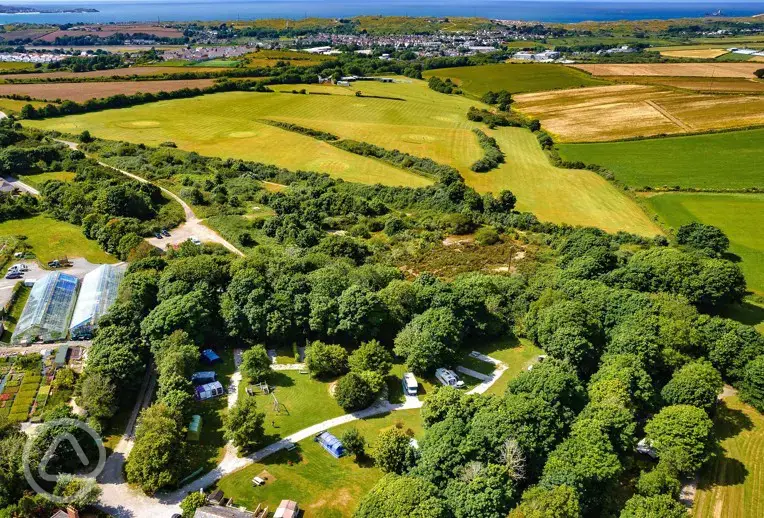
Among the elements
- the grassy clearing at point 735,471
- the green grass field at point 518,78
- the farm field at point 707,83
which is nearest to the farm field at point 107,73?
the green grass field at point 518,78

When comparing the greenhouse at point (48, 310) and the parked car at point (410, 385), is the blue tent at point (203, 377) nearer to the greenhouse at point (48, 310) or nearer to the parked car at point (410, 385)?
the greenhouse at point (48, 310)

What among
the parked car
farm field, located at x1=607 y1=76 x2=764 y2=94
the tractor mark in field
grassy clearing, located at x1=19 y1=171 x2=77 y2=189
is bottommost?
the parked car

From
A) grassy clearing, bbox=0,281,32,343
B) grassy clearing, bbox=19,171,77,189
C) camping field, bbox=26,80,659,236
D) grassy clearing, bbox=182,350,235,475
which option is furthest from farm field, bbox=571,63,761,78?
grassy clearing, bbox=0,281,32,343

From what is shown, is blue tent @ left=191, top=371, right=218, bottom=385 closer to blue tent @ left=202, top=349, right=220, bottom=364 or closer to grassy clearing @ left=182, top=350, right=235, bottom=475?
grassy clearing @ left=182, top=350, right=235, bottom=475

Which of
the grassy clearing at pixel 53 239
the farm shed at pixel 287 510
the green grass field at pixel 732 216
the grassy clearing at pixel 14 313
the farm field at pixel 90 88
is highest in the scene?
the farm field at pixel 90 88
